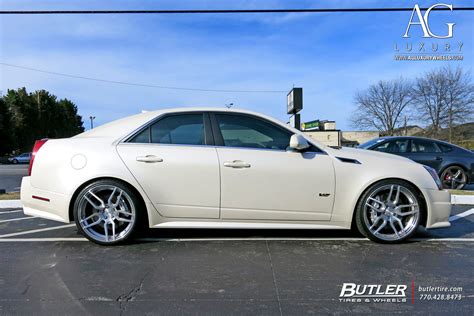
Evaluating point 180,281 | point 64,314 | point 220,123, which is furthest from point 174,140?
point 64,314

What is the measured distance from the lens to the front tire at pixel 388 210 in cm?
390

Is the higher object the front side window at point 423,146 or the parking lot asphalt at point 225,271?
→ the front side window at point 423,146

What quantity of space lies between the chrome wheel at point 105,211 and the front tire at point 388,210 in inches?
99.1

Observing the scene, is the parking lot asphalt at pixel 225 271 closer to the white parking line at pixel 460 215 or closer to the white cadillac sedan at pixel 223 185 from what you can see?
the white cadillac sedan at pixel 223 185

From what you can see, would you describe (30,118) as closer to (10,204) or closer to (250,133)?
(10,204)

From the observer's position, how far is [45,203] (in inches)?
156

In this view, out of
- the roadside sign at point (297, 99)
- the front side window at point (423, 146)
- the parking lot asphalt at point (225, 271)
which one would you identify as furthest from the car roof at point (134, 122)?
the roadside sign at point (297, 99)

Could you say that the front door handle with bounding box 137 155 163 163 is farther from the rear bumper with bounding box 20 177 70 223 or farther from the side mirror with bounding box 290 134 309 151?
the side mirror with bounding box 290 134 309 151

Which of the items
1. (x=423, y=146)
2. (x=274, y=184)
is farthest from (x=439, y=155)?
(x=274, y=184)

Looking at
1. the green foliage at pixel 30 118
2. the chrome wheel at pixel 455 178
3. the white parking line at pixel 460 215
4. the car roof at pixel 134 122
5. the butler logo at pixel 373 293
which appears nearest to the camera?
the butler logo at pixel 373 293

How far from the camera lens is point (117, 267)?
3.31 m

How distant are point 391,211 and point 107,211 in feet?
10.2

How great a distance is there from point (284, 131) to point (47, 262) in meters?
2.76

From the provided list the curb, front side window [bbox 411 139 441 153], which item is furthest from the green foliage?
front side window [bbox 411 139 441 153]
